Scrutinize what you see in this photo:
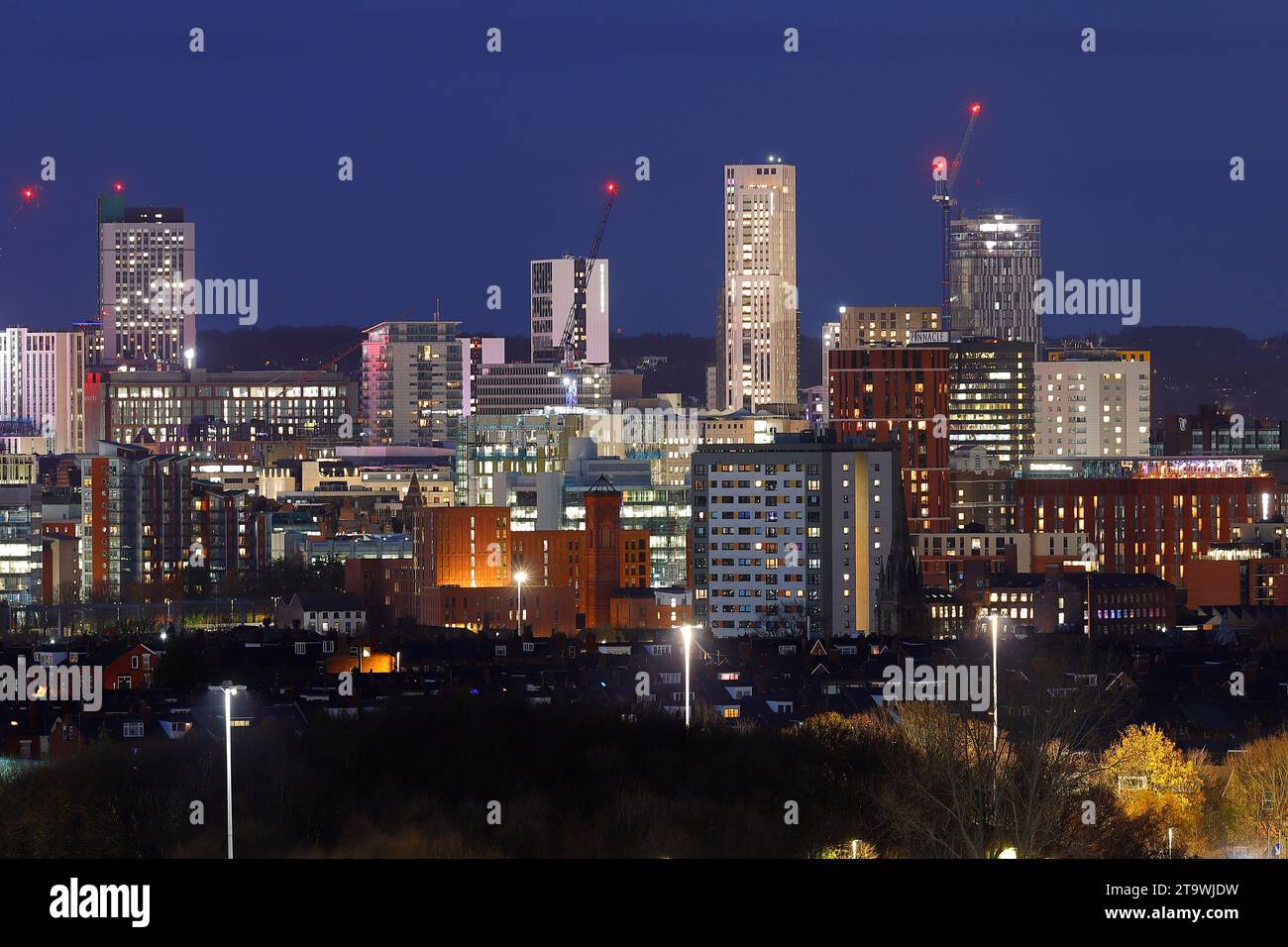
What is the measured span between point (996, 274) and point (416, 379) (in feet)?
124

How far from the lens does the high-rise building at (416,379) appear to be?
194375mm

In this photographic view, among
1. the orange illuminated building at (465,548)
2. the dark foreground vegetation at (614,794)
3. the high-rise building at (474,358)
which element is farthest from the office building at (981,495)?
the dark foreground vegetation at (614,794)

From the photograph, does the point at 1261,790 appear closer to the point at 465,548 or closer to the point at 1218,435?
the point at 465,548

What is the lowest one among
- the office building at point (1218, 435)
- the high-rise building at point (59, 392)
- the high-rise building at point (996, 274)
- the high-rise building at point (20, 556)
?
the high-rise building at point (20, 556)

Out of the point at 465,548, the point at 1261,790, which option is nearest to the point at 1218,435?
the point at 465,548

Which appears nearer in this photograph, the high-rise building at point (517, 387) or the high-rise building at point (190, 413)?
the high-rise building at point (517, 387)

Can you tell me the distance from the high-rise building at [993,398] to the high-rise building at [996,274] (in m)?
32.0

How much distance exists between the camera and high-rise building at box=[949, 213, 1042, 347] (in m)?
192

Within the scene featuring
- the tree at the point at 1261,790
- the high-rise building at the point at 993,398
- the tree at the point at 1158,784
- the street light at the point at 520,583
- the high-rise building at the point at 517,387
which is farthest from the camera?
the high-rise building at the point at 517,387

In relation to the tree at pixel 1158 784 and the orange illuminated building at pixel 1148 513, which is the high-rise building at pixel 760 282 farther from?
the tree at pixel 1158 784

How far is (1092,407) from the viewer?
6250 inches

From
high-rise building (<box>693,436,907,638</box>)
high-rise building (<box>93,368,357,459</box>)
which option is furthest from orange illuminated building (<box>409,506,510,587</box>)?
high-rise building (<box>93,368,357,459</box>)

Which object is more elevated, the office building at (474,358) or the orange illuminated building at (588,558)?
the office building at (474,358)
